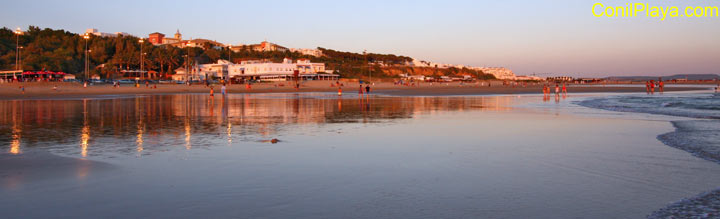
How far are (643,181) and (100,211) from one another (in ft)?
22.5

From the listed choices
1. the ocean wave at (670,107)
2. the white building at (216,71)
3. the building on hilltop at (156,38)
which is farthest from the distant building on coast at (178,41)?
the ocean wave at (670,107)

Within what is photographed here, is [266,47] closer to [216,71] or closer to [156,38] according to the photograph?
A: [156,38]

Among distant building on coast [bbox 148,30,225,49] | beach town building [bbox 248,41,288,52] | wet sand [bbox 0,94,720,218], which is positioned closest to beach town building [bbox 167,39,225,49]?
distant building on coast [bbox 148,30,225,49]

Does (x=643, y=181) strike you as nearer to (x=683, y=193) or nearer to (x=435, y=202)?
(x=683, y=193)

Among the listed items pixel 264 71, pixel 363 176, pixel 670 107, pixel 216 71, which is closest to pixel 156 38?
pixel 216 71

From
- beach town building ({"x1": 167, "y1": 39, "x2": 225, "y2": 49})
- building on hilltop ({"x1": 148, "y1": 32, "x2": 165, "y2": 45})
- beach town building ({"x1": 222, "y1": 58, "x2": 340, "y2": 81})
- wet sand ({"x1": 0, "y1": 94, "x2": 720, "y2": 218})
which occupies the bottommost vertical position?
wet sand ({"x1": 0, "y1": 94, "x2": 720, "y2": 218})

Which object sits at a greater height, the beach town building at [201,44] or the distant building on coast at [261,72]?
the beach town building at [201,44]

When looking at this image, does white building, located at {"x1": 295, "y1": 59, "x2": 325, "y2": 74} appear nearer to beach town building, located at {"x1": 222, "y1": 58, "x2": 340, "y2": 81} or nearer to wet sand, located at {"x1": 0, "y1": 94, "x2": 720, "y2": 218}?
beach town building, located at {"x1": 222, "y1": 58, "x2": 340, "y2": 81}

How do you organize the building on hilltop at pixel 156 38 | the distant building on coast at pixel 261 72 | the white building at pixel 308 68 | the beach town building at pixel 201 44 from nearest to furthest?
the distant building on coast at pixel 261 72
the white building at pixel 308 68
the beach town building at pixel 201 44
the building on hilltop at pixel 156 38

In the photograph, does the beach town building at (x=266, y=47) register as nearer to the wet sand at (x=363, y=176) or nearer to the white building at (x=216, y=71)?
the white building at (x=216, y=71)

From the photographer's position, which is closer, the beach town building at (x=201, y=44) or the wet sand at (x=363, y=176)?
the wet sand at (x=363, y=176)

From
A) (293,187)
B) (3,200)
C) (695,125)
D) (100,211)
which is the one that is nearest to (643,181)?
(293,187)

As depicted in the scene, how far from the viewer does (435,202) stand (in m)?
5.70

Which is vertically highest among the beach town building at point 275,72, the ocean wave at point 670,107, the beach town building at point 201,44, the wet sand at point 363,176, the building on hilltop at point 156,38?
the building on hilltop at point 156,38
